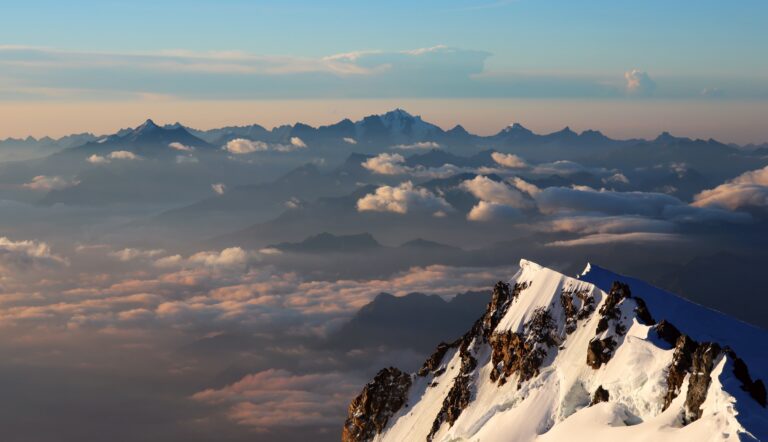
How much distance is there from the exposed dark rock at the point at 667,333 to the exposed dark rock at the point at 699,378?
67.4ft

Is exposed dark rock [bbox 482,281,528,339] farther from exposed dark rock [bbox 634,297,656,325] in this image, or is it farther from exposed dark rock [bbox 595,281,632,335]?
exposed dark rock [bbox 634,297,656,325]

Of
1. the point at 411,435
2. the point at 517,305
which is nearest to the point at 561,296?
the point at 517,305

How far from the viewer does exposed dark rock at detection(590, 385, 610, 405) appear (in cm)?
13779

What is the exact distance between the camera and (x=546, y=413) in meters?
154

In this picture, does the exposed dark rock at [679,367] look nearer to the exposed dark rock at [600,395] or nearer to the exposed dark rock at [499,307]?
the exposed dark rock at [600,395]

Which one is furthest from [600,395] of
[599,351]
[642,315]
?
[642,315]

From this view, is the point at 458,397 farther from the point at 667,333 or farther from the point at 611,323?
the point at 667,333

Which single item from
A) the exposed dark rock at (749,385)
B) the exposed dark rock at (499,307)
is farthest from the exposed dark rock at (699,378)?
the exposed dark rock at (499,307)

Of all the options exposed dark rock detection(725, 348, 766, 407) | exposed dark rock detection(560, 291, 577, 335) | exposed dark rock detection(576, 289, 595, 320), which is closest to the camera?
exposed dark rock detection(725, 348, 766, 407)

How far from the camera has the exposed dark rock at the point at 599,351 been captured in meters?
150

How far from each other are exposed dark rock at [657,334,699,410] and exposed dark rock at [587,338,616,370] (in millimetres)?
25845

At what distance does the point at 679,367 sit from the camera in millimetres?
122500

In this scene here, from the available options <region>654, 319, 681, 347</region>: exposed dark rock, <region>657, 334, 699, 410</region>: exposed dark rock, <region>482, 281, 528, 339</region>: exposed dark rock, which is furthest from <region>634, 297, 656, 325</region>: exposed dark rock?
<region>482, 281, 528, 339</region>: exposed dark rock

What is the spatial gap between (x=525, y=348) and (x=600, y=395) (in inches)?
1473
